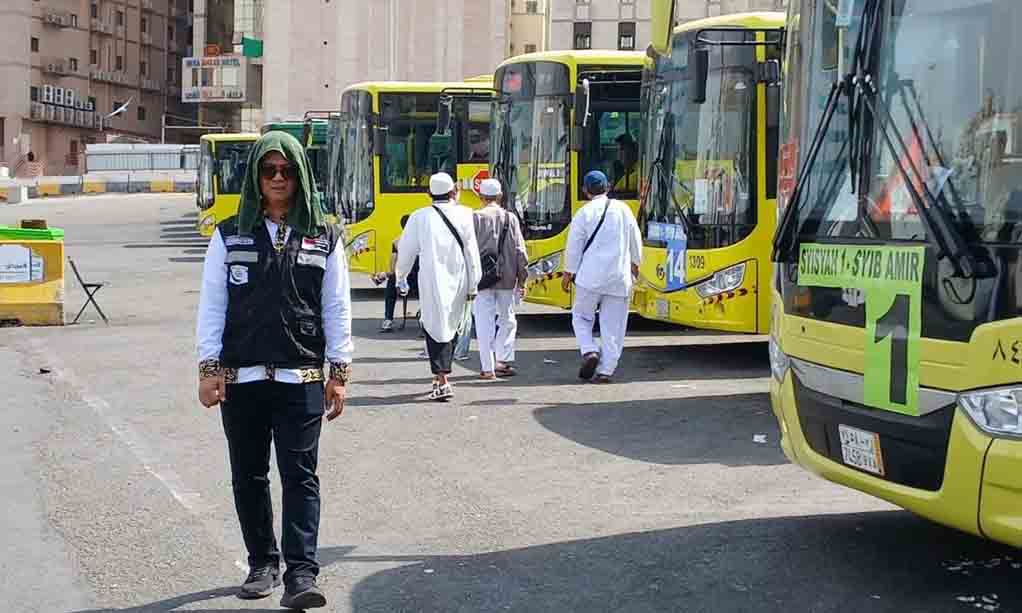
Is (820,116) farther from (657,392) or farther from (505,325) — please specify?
(505,325)

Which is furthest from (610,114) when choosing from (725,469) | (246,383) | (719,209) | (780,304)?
(246,383)

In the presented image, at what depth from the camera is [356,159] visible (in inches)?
931

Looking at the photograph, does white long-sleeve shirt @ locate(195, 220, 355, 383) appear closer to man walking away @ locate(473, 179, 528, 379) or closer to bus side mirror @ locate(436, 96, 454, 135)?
man walking away @ locate(473, 179, 528, 379)

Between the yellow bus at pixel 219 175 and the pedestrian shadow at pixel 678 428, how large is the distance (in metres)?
26.4

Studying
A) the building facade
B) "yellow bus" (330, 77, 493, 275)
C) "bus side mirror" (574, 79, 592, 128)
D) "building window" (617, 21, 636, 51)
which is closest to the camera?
"bus side mirror" (574, 79, 592, 128)

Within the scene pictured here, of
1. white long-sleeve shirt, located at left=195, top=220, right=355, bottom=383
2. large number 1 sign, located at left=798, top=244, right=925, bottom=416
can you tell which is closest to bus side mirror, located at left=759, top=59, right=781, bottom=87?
large number 1 sign, located at left=798, top=244, right=925, bottom=416

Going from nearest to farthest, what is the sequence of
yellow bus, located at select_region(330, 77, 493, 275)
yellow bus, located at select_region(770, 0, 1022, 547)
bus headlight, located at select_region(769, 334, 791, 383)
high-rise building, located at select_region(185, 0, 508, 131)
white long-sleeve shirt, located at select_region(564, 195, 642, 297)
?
1. yellow bus, located at select_region(770, 0, 1022, 547)
2. bus headlight, located at select_region(769, 334, 791, 383)
3. white long-sleeve shirt, located at select_region(564, 195, 642, 297)
4. yellow bus, located at select_region(330, 77, 493, 275)
5. high-rise building, located at select_region(185, 0, 508, 131)

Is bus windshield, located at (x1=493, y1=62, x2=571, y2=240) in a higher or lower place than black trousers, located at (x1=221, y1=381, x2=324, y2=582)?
higher

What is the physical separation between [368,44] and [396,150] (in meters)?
53.4

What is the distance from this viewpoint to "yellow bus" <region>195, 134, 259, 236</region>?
123 feet

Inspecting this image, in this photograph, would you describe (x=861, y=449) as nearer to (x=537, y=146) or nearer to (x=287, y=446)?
(x=287, y=446)

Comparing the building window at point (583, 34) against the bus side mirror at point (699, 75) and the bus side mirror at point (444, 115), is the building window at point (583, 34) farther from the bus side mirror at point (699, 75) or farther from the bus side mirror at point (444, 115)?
the bus side mirror at point (699, 75)

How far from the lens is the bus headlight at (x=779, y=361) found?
22.5 ft

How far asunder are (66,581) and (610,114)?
475 inches
